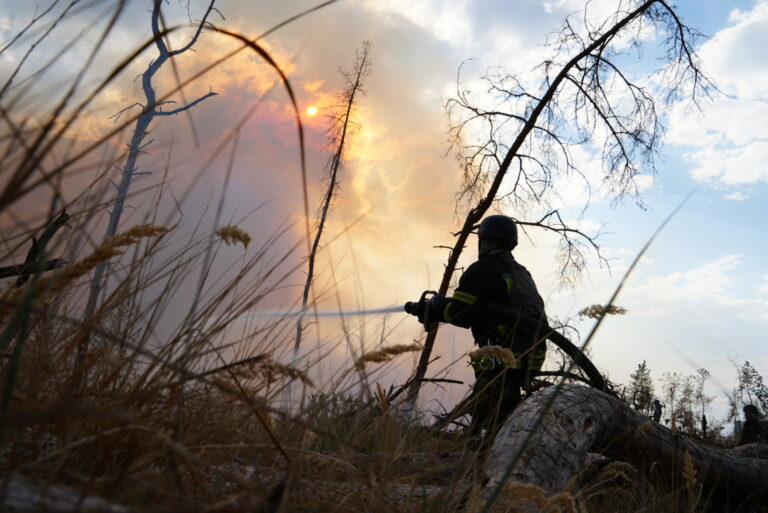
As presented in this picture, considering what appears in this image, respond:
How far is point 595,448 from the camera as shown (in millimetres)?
4457

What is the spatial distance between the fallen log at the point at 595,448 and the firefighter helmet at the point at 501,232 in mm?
2043

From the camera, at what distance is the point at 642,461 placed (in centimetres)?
471

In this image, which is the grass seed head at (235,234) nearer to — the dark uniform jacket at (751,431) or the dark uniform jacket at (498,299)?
the dark uniform jacket at (498,299)

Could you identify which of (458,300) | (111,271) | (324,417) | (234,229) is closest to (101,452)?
(234,229)

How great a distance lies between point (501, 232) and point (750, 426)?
411cm

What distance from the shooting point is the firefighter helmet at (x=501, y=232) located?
235 inches

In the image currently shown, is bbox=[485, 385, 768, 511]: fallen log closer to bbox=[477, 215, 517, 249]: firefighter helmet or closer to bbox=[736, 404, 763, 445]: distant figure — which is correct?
bbox=[736, 404, 763, 445]: distant figure

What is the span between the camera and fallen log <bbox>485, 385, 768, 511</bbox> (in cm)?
321

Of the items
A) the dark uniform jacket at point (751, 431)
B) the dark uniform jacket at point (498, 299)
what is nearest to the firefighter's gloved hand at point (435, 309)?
the dark uniform jacket at point (498, 299)

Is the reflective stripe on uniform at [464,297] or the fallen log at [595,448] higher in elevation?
the reflective stripe on uniform at [464,297]

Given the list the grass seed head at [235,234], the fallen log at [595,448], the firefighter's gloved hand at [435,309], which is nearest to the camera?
the grass seed head at [235,234]

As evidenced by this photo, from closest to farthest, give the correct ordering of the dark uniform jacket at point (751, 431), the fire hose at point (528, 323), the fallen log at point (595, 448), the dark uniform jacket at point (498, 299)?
the fallen log at point (595, 448), the fire hose at point (528, 323), the dark uniform jacket at point (498, 299), the dark uniform jacket at point (751, 431)

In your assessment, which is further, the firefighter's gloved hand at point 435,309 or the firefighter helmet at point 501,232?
the firefighter helmet at point 501,232

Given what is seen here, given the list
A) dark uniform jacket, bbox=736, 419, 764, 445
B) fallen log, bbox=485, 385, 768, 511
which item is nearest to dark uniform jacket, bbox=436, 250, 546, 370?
fallen log, bbox=485, 385, 768, 511
